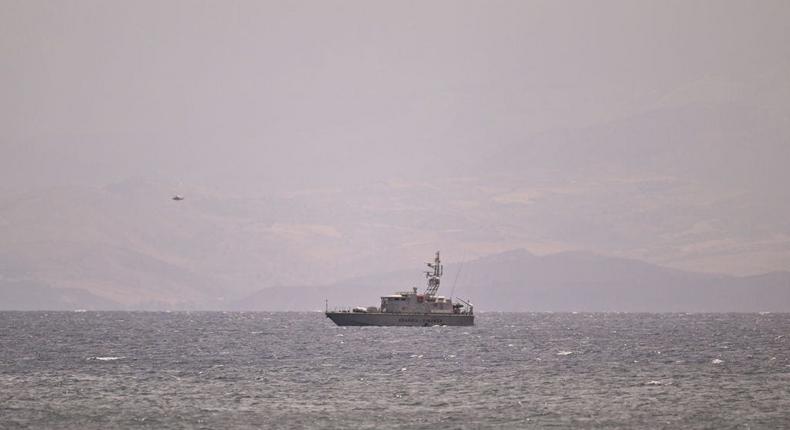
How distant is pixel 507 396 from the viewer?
97062 millimetres

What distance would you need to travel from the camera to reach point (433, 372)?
119438 millimetres

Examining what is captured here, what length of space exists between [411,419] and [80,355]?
7028 cm

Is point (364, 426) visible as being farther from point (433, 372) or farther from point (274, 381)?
point (433, 372)

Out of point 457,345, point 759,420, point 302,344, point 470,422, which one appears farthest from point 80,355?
point 759,420

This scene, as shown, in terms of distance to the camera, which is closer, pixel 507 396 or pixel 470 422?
pixel 470 422

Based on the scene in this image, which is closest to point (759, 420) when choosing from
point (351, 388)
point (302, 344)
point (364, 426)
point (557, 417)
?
point (557, 417)

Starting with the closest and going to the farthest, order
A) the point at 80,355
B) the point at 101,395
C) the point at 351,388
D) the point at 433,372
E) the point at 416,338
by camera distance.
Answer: the point at 101,395 < the point at 351,388 < the point at 433,372 < the point at 80,355 < the point at 416,338

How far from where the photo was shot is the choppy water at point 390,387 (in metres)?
83.2

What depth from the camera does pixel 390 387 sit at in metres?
104

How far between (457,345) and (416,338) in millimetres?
20024

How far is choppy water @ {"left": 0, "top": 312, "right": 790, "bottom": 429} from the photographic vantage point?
83.2m

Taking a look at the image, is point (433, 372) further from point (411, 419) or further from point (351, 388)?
point (411, 419)

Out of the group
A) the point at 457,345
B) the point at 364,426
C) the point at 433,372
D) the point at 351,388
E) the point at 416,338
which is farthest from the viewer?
the point at 416,338

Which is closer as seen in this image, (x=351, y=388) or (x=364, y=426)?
(x=364, y=426)
